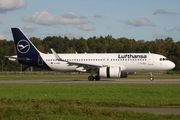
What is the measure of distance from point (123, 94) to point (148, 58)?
898 inches

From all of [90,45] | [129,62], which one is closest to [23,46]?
[129,62]

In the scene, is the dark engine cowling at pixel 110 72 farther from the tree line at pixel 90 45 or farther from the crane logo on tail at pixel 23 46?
the tree line at pixel 90 45

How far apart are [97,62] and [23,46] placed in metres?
9.77

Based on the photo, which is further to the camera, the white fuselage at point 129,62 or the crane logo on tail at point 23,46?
the crane logo on tail at point 23,46

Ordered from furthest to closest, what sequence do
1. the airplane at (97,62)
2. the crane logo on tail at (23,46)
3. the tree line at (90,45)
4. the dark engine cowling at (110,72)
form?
the tree line at (90,45) < the crane logo on tail at (23,46) < the airplane at (97,62) < the dark engine cowling at (110,72)

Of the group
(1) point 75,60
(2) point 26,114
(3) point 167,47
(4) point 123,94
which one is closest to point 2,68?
(3) point 167,47

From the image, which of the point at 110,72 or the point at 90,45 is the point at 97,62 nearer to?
the point at 110,72

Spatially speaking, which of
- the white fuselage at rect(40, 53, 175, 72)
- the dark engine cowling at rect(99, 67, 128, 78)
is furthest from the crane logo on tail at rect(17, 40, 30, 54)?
the dark engine cowling at rect(99, 67, 128, 78)

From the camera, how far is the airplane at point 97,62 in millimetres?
47938

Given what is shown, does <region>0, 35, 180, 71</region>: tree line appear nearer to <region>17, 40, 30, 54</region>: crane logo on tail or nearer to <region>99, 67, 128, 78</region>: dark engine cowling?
<region>17, 40, 30, 54</region>: crane logo on tail

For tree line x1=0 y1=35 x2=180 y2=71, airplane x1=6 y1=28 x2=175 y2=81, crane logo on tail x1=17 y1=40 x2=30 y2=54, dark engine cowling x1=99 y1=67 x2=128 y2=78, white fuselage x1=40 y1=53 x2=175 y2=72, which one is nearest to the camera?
dark engine cowling x1=99 y1=67 x2=128 y2=78

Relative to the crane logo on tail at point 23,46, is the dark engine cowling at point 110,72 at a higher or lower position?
lower

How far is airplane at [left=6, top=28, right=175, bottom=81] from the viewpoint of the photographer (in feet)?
157

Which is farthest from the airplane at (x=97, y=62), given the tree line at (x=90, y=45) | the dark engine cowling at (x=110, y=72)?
the tree line at (x=90, y=45)
